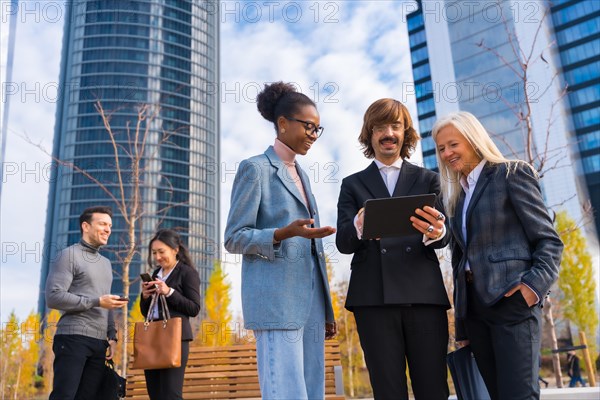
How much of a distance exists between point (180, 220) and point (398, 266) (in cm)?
7643

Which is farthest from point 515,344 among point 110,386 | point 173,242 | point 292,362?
point 110,386

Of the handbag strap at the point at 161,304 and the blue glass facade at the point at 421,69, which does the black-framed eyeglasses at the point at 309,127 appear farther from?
the blue glass facade at the point at 421,69

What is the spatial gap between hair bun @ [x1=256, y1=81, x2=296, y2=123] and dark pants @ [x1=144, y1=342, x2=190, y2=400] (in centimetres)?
206

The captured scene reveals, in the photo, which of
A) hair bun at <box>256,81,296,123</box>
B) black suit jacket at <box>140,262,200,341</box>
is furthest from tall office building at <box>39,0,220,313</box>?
hair bun at <box>256,81,296,123</box>

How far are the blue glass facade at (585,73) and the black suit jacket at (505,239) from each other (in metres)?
52.7

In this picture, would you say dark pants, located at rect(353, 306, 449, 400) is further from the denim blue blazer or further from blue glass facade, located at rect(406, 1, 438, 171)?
blue glass facade, located at rect(406, 1, 438, 171)

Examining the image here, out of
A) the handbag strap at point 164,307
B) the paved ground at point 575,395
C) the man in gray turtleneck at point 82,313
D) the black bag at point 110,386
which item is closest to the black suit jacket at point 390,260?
the handbag strap at point 164,307

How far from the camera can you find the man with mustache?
2293mm

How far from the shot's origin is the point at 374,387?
2336mm

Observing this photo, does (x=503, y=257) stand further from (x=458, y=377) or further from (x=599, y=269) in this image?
(x=599, y=269)

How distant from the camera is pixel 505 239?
2.33 meters

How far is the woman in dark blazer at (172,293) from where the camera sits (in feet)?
11.9

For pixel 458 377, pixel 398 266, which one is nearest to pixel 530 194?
pixel 398 266

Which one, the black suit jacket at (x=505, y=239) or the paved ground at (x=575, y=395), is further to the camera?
the paved ground at (x=575, y=395)
